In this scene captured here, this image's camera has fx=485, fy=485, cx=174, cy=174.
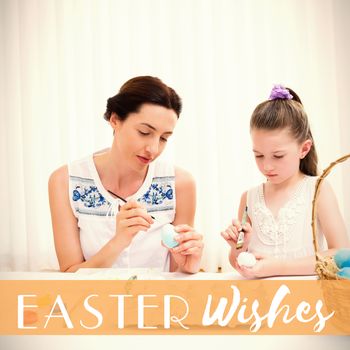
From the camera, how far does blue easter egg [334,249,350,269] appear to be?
107 cm

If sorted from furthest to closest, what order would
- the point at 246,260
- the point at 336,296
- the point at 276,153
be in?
the point at 276,153, the point at 246,260, the point at 336,296

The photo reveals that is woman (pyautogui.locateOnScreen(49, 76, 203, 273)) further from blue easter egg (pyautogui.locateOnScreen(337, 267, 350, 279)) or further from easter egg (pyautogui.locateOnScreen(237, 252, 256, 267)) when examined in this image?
blue easter egg (pyautogui.locateOnScreen(337, 267, 350, 279))

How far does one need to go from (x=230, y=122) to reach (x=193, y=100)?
25 cm

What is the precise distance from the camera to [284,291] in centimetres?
111

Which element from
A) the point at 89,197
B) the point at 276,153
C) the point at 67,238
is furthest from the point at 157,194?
the point at 276,153

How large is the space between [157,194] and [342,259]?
752mm

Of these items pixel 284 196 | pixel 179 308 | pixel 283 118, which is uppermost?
pixel 283 118

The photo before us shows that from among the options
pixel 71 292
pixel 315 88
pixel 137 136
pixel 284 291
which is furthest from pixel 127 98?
pixel 315 88

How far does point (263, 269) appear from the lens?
125 cm

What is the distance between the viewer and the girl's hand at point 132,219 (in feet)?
4.45

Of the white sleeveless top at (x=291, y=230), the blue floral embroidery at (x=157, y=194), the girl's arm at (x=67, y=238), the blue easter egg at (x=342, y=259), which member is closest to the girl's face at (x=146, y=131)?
the blue floral embroidery at (x=157, y=194)

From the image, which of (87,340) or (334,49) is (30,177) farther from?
(87,340)

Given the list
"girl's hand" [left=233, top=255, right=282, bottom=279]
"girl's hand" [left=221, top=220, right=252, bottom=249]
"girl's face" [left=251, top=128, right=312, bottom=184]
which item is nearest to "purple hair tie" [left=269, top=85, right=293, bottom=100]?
"girl's face" [left=251, top=128, right=312, bottom=184]

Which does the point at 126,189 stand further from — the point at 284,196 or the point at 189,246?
the point at 284,196
